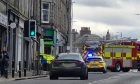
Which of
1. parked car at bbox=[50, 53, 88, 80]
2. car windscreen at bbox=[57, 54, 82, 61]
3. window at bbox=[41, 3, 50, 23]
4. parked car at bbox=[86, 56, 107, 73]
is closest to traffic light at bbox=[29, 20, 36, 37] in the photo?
car windscreen at bbox=[57, 54, 82, 61]

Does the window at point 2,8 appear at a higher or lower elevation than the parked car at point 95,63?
higher

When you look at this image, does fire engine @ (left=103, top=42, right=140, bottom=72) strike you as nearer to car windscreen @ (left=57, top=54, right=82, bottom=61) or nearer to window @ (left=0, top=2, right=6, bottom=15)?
window @ (left=0, top=2, right=6, bottom=15)

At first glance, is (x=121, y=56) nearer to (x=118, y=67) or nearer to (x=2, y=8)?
(x=118, y=67)

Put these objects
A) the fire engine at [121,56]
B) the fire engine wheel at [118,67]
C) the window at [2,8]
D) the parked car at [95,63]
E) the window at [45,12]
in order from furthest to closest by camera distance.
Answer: the window at [45,12], the fire engine at [121,56], the fire engine wheel at [118,67], the parked car at [95,63], the window at [2,8]

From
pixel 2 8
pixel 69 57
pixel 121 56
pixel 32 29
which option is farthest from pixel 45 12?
pixel 69 57

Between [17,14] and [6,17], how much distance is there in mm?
5154

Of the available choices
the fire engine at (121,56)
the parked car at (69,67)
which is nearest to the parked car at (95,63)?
the fire engine at (121,56)

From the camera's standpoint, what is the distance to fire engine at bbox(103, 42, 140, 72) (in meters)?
57.3

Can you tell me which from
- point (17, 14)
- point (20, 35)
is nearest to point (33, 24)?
point (17, 14)

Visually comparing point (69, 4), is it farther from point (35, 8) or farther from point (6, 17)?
point (6, 17)

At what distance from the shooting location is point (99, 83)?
88.9 ft

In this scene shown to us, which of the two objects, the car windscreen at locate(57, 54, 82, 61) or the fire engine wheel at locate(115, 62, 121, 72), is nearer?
the car windscreen at locate(57, 54, 82, 61)

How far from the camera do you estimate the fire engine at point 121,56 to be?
188 ft

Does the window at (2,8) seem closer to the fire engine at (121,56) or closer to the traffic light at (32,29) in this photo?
the traffic light at (32,29)
